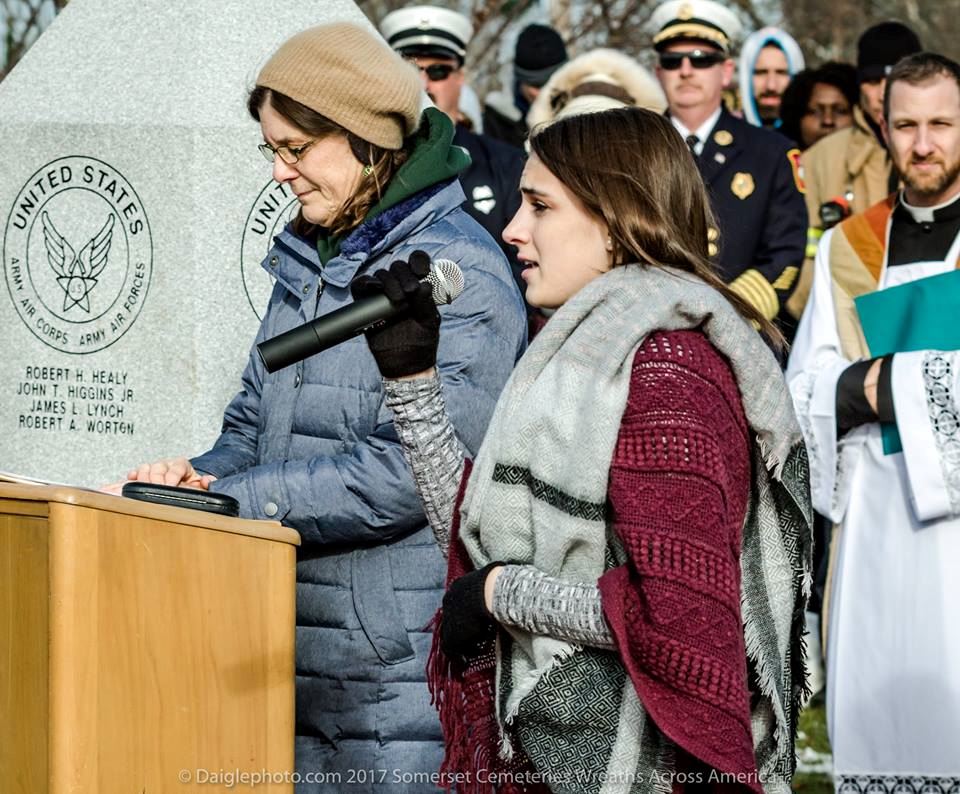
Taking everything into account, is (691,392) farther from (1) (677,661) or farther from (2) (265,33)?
(2) (265,33)

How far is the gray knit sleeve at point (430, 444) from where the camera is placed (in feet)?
10.6

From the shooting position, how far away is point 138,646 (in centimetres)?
293

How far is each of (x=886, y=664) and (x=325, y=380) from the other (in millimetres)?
2463

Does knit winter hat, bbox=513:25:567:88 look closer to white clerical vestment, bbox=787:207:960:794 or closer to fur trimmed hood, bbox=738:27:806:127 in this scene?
fur trimmed hood, bbox=738:27:806:127

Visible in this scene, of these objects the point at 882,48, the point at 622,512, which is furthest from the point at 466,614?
the point at 882,48

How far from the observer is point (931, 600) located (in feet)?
17.5

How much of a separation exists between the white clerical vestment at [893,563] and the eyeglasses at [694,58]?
72.3 inches

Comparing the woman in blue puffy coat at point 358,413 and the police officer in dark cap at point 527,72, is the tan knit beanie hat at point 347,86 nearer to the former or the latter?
the woman in blue puffy coat at point 358,413

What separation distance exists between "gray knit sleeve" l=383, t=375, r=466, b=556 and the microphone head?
0.16m

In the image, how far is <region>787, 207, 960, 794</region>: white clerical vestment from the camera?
5.18m

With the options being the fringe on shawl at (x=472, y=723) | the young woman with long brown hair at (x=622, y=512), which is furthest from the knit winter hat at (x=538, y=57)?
the fringe on shawl at (x=472, y=723)

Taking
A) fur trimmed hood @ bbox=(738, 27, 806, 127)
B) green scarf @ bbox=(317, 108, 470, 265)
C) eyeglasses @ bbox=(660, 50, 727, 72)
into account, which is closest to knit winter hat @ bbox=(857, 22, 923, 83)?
eyeglasses @ bbox=(660, 50, 727, 72)

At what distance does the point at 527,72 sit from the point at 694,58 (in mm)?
1643

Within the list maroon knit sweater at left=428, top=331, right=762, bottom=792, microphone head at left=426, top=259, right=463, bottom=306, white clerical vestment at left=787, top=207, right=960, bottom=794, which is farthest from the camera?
white clerical vestment at left=787, top=207, right=960, bottom=794
